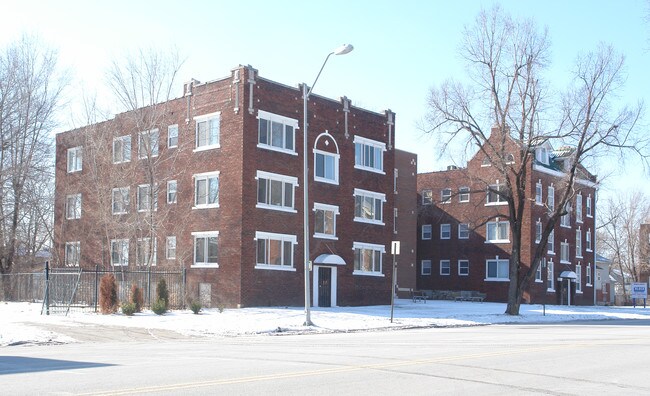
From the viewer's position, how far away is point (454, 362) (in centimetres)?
1448

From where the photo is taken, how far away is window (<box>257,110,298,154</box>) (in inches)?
1483

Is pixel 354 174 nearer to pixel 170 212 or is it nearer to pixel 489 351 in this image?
pixel 170 212

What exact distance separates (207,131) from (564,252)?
36771 millimetres

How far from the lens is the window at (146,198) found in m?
38.8

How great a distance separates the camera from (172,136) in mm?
40531

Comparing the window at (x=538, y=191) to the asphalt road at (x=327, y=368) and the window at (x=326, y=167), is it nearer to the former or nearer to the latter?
the window at (x=326, y=167)

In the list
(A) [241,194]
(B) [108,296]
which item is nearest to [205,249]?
(A) [241,194]

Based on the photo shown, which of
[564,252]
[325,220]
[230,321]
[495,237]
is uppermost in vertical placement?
[325,220]

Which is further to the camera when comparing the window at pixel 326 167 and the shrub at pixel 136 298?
the window at pixel 326 167

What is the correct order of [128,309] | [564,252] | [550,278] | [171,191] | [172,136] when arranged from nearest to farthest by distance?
[128,309]
[171,191]
[172,136]
[550,278]
[564,252]

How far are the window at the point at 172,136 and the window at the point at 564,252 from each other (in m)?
36.4

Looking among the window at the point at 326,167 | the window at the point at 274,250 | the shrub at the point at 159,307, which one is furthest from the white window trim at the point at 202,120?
the shrub at the point at 159,307

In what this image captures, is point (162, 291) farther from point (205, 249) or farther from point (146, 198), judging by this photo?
point (146, 198)

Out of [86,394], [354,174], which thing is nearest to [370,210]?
[354,174]
